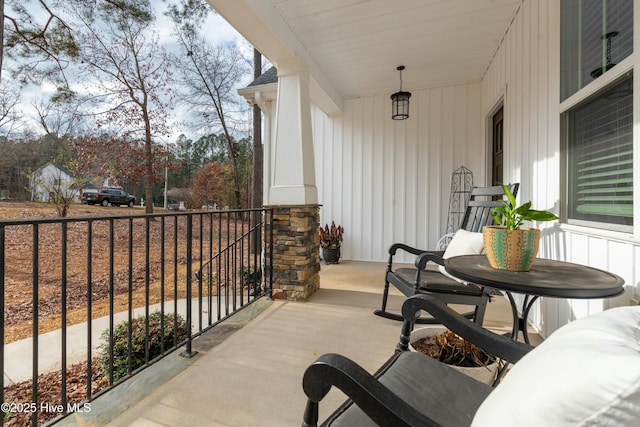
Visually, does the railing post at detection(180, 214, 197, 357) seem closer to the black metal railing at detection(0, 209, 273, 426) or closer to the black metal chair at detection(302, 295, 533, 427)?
the black metal railing at detection(0, 209, 273, 426)

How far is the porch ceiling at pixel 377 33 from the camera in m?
2.67

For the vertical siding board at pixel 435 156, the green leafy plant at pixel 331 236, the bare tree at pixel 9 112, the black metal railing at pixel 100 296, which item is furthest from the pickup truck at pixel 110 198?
the vertical siding board at pixel 435 156

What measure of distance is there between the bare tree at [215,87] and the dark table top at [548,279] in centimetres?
718

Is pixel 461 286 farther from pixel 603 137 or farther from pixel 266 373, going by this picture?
pixel 266 373

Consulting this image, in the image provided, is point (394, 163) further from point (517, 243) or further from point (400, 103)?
point (517, 243)

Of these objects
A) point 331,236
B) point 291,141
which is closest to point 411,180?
point 331,236

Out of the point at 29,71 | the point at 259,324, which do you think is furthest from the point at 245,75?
the point at 259,324

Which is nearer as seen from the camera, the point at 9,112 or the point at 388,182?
the point at 9,112

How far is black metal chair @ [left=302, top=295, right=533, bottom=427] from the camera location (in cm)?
64

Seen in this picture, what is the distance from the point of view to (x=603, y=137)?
1.58 m

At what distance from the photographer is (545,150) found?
217cm

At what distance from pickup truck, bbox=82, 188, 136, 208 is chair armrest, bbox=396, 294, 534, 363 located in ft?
21.1

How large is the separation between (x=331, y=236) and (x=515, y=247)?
138 inches

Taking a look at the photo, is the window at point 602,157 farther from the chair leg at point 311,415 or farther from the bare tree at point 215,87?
the bare tree at point 215,87
